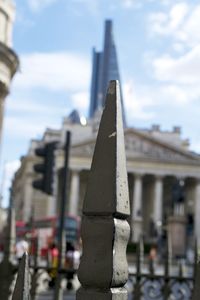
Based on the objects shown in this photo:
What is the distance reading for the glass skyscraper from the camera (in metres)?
178

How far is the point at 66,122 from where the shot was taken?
91312 mm

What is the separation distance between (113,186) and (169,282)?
6330 millimetres

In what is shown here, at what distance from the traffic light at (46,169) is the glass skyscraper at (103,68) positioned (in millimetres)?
159864

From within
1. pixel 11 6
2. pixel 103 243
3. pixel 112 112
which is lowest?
pixel 103 243

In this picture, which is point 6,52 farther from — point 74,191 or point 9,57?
point 74,191

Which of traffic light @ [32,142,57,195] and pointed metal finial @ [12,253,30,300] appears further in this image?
traffic light @ [32,142,57,195]

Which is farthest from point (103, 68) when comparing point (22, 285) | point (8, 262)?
point (22, 285)

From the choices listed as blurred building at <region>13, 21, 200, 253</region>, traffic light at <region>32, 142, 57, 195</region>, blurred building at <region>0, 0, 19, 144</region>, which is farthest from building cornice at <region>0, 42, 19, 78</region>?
blurred building at <region>13, 21, 200, 253</region>

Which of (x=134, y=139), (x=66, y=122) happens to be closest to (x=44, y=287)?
(x=134, y=139)

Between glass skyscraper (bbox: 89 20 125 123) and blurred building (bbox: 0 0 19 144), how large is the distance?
14911cm

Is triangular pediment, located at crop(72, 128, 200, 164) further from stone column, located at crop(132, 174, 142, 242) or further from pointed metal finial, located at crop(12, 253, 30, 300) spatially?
pointed metal finial, located at crop(12, 253, 30, 300)

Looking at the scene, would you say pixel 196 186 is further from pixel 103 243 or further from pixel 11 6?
pixel 103 243

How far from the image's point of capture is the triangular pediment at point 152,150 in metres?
84.7

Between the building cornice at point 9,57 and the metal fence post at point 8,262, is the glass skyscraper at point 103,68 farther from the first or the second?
the metal fence post at point 8,262
